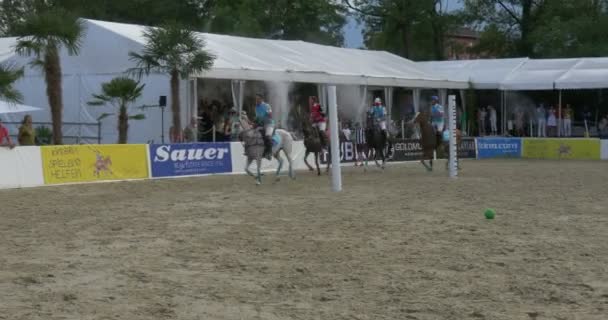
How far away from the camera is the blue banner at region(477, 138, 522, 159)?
123 ft

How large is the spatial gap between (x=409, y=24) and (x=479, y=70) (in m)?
15.7

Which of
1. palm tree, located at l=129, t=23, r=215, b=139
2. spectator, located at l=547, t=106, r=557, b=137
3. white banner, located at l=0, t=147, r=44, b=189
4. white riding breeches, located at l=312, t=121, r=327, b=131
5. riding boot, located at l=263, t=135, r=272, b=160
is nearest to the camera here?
white banner, located at l=0, t=147, r=44, b=189

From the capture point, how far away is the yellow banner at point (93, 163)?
2133cm

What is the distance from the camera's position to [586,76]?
39.3 m

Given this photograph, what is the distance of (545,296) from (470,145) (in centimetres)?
2876

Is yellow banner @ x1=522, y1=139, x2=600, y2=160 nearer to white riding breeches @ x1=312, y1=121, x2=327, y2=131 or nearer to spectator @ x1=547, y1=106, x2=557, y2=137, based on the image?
spectator @ x1=547, y1=106, x2=557, y2=137

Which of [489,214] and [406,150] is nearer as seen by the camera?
[489,214]

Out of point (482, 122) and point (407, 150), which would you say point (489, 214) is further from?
point (482, 122)

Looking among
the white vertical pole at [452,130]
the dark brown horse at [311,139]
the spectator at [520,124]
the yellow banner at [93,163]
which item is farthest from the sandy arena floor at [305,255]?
the spectator at [520,124]

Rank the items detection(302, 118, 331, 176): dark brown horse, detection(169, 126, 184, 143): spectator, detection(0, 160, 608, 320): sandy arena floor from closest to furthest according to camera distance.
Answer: detection(0, 160, 608, 320): sandy arena floor < detection(302, 118, 331, 176): dark brown horse < detection(169, 126, 184, 143): spectator

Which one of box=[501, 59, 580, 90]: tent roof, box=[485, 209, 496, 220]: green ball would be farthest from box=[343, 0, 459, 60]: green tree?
box=[485, 209, 496, 220]: green ball

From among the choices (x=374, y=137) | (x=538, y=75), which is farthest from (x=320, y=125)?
(x=538, y=75)

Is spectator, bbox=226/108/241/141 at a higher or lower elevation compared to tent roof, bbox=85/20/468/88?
lower

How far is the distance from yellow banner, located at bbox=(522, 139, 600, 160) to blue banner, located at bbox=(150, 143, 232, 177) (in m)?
15.4
